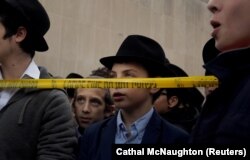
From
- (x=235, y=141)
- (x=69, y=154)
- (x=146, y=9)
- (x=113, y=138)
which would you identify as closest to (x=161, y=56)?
(x=113, y=138)

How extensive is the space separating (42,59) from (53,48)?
0.24 m

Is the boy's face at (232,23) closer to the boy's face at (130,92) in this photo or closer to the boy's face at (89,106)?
the boy's face at (130,92)

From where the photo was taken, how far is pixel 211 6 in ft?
5.04

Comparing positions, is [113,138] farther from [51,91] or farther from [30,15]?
[30,15]

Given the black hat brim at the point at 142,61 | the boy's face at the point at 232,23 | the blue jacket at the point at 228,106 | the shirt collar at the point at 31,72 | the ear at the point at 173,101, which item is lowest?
the blue jacket at the point at 228,106

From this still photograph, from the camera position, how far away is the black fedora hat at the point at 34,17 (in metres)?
2.40

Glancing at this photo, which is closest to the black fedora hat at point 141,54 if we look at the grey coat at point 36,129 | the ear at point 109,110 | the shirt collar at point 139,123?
the shirt collar at point 139,123

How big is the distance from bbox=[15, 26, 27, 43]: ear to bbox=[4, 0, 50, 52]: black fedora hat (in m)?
0.03

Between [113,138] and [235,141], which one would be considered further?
[113,138]

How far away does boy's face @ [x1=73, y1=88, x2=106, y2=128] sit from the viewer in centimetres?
347

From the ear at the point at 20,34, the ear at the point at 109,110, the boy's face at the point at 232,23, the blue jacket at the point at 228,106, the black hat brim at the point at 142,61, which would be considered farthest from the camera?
the ear at the point at 109,110

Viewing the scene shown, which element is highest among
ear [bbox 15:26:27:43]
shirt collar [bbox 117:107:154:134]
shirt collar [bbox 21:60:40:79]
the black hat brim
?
ear [bbox 15:26:27:43]

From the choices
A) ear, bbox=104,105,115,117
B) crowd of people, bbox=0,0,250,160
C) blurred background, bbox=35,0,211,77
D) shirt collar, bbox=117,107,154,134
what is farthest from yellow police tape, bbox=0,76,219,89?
blurred background, bbox=35,0,211,77

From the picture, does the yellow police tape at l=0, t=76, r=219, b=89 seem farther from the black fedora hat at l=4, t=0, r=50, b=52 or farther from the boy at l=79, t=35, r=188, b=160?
the black fedora hat at l=4, t=0, r=50, b=52
